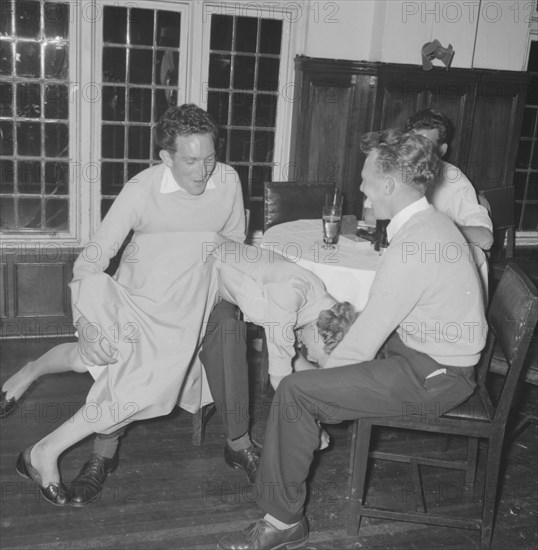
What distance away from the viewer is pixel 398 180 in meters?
2.14

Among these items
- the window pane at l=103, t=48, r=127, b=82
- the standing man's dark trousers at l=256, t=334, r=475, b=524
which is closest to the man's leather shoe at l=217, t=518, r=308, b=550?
the standing man's dark trousers at l=256, t=334, r=475, b=524

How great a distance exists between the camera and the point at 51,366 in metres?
2.69

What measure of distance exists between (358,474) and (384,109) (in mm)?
2793

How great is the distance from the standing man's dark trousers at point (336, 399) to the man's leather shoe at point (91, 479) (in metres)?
0.71

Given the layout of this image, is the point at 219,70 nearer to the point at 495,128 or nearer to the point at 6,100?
the point at 6,100

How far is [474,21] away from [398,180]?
114 inches

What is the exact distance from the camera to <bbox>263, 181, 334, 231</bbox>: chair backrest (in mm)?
3932

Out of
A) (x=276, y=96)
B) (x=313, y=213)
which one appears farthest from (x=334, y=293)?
(x=276, y=96)

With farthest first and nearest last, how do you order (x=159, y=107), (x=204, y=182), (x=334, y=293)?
(x=159, y=107) → (x=334, y=293) → (x=204, y=182)

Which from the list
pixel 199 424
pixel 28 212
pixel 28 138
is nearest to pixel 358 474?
pixel 199 424

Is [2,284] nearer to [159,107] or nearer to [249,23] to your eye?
[159,107]

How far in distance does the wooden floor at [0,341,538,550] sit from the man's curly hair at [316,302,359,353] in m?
0.69

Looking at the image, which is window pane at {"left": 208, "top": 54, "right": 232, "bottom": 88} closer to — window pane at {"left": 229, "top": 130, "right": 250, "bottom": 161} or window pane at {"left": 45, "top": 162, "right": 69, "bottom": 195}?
window pane at {"left": 229, "top": 130, "right": 250, "bottom": 161}

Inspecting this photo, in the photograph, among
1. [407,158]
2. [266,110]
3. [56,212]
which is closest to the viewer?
[407,158]
